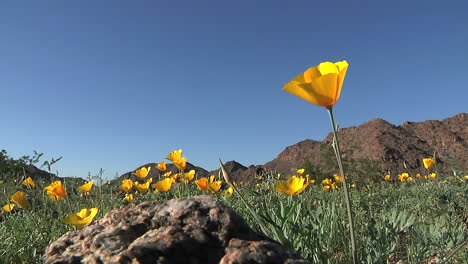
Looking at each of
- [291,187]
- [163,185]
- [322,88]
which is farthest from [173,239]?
[163,185]

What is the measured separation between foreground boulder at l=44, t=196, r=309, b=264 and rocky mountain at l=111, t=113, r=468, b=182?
452 inches

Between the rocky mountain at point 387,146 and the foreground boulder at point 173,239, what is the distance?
37.7ft

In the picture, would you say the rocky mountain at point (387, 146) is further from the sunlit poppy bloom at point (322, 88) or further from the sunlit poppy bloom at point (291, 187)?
the sunlit poppy bloom at point (322, 88)

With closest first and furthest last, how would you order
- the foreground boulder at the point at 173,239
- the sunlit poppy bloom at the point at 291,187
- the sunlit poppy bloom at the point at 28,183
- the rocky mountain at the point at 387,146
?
1. the foreground boulder at the point at 173,239
2. the sunlit poppy bloom at the point at 291,187
3. the sunlit poppy bloom at the point at 28,183
4. the rocky mountain at the point at 387,146

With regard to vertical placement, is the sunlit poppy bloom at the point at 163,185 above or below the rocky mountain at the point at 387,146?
below

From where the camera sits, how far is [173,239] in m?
1.54

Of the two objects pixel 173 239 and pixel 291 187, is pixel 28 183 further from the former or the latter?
pixel 173 239

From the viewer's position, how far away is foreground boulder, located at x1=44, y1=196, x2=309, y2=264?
147cm

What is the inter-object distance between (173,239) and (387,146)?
549 inches

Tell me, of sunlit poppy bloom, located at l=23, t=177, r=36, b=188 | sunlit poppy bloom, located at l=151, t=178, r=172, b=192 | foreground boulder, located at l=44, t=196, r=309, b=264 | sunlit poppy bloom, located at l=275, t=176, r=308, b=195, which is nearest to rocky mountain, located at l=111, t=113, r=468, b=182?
sunlit poppy bloom, located at l=23, t=177, r=36, b=188

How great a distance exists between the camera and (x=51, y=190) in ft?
10.4

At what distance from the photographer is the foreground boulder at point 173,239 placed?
4.81 feet

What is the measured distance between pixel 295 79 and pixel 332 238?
124 centimetres

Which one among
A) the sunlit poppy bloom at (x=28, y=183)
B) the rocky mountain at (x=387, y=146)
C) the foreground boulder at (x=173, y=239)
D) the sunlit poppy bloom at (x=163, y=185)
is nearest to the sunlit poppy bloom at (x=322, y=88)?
the foreground boulder at (x=173, y=239)
